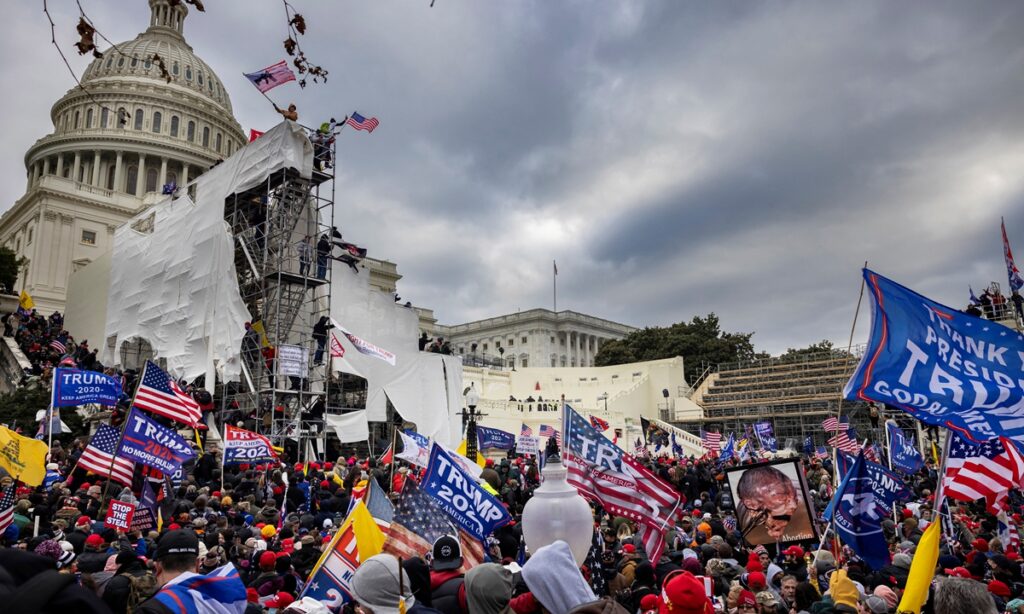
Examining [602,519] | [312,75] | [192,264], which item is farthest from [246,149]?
[312,75]

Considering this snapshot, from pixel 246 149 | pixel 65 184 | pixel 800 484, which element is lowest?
pixel 800 484

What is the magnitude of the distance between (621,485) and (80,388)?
10364 mm

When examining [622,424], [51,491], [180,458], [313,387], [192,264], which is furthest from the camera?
Result: [622,424]

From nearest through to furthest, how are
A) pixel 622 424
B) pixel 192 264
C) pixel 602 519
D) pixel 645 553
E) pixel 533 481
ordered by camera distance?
A: pixel 645 553
pixel 602 519
pixel 533 481
pixel 192 264
pixel 622 424

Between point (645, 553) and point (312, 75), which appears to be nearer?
point (312, 75)

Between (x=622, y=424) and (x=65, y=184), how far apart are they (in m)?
49.4

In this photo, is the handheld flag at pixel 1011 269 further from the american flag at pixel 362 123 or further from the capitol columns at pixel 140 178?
the capitol columns at pixel 140 178

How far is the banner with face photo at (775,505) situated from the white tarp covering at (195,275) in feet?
71.9

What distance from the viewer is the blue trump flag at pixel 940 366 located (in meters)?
5.64

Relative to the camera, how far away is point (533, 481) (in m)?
18.2

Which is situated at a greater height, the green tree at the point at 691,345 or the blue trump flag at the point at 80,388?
the green tree at the point at 691,345

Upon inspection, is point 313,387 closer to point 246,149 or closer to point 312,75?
point 246,149

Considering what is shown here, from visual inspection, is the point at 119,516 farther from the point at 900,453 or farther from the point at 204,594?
the point at 900,453

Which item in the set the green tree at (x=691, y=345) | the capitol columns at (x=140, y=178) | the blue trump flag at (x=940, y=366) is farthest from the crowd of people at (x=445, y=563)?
the capitol columns at (x=140, y=178)
